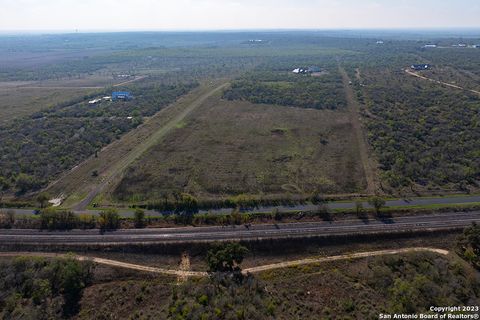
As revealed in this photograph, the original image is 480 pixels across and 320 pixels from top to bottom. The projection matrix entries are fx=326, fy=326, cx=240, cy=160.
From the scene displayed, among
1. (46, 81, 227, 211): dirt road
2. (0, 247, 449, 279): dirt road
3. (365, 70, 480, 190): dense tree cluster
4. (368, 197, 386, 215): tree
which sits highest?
(365, 70, 480, 190): dense tree cluster

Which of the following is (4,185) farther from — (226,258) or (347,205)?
(347,205)

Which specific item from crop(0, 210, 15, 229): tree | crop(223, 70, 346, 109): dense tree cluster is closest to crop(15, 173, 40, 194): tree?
crop(0, 210, 15, 229): tree

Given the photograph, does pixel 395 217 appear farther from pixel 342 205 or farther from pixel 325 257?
pixel 325 257

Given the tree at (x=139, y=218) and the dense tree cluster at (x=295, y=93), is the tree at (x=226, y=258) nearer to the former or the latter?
the tree at (x=139, y=218)

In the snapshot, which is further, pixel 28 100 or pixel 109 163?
pixel 28 100

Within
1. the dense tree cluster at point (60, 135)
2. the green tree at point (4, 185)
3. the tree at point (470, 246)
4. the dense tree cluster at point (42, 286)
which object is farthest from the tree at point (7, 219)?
the tree at point (470, 246)

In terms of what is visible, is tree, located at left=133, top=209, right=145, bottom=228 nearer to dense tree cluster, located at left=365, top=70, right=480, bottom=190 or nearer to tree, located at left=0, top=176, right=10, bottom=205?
tree, located at left=0, top=176, right=10, bottom=205

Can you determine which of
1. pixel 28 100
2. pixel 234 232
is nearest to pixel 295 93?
pixel 234 232
